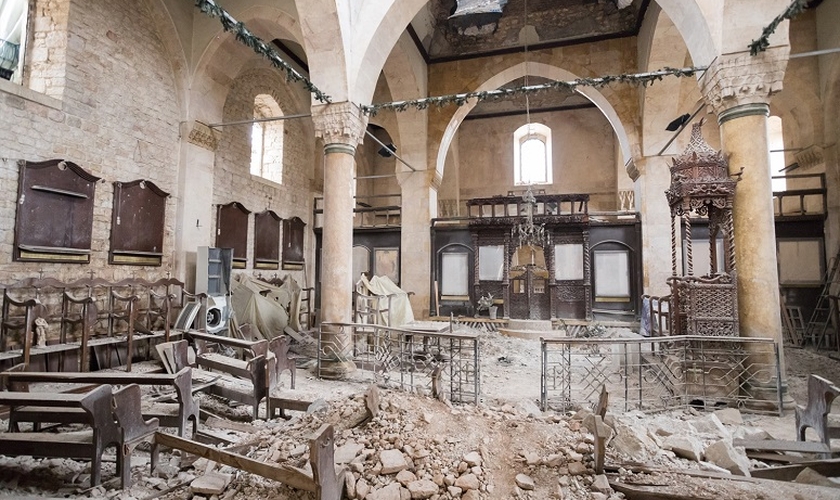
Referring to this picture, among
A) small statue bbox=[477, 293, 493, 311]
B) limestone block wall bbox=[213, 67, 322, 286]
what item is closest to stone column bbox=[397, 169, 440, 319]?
small statue bbox=[477, 293, 493, 311]

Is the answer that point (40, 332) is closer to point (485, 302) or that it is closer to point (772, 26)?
point (485, 302)

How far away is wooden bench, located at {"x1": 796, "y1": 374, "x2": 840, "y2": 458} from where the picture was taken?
10.8 feet

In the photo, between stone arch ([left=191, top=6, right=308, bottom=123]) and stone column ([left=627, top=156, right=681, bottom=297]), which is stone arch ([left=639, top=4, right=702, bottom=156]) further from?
stone arch ([left=191, top=6, right=308, bottom=123])

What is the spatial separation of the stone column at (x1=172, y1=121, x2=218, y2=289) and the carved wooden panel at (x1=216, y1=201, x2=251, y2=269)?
45cm

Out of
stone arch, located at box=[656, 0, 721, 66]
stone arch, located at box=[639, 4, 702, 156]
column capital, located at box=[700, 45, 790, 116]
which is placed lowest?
column capital, located at box=[700, 45, 790, 116]

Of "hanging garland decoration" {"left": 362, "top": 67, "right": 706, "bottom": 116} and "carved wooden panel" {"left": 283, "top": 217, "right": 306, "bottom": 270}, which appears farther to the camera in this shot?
"carved wooden panel" {"left": 283, "top": 217, "right": 306, "bottom": 270}

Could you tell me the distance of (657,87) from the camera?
9.72 metres

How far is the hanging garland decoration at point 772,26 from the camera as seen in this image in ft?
14.0

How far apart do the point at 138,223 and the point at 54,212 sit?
1.42 meters

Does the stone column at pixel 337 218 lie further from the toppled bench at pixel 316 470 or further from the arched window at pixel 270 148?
the arched window at pixel 270 148

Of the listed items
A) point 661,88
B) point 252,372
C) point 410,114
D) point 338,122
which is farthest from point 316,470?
point 661,88

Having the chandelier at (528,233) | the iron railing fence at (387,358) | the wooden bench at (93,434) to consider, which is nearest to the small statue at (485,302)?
the chandelier at (528,233)

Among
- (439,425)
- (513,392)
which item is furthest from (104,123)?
(513,392)

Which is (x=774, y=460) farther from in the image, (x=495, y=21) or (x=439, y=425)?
(x=495, y=21)
